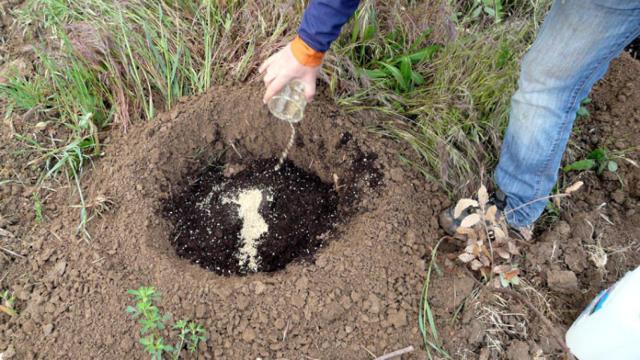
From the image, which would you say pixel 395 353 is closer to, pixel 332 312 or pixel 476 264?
pixel 332 312

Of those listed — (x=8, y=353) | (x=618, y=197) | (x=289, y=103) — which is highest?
(x=289, y=103)

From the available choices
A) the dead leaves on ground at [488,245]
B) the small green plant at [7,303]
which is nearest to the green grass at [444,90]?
the dead leaves on ground at [488,245]

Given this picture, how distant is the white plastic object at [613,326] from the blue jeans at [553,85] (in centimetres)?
39

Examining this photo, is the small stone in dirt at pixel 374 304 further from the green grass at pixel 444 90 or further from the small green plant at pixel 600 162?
the small green plant at pixel 600 162

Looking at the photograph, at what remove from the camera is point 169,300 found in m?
1.54

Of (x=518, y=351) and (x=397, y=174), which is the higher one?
(x=397, y=174)

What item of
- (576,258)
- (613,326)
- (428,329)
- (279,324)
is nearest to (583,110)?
(576,258)

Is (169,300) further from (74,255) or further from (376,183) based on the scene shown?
(376,183)

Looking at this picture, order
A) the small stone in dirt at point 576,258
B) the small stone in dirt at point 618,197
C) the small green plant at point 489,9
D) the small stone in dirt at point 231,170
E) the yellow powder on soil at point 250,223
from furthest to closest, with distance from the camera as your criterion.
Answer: the small green plant at point 489,9 < the small stone in dirt at point 231,170 < the small stone in dirt at point 618,197 < the yellow powder on soil at point 250,223 < the small stone in dirt at point 576,258

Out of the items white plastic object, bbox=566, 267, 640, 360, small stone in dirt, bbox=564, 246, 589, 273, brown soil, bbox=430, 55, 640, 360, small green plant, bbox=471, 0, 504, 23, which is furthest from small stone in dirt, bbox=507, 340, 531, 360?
small green plant, bbox=471, 0, 504, 23

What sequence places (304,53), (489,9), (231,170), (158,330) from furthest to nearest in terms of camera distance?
1. (489,9)
2. (231,170)
3. (158,330)
4. (304,53)

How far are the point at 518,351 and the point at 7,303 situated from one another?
5.43ft

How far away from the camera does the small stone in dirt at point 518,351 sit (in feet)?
5.02

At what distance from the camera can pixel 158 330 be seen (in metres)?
1.48
